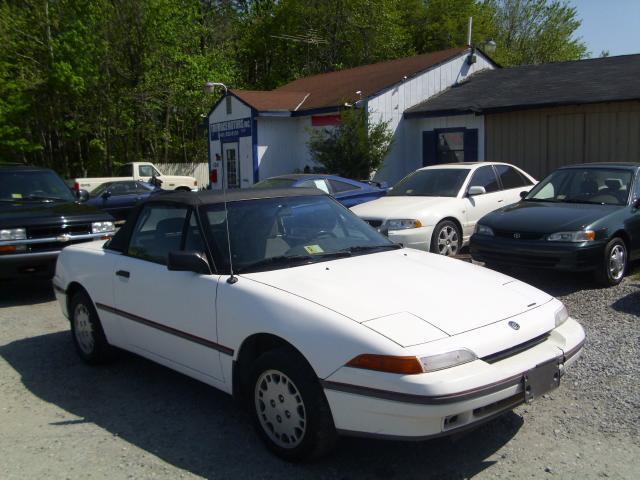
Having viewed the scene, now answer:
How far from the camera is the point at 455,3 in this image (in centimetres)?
3944

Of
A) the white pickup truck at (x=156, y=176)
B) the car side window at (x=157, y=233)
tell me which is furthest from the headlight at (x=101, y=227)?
the white pickup truck at (x=156, y=176)

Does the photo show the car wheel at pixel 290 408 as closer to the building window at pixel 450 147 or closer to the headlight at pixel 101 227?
the headlight at pixel 101 227

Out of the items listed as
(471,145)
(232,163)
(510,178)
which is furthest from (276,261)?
(232,163)

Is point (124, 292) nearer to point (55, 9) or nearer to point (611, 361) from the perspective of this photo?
point (611, 361)

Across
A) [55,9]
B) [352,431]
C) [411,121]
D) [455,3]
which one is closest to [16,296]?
[352,431]

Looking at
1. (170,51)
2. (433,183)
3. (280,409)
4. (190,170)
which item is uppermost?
(170,51)

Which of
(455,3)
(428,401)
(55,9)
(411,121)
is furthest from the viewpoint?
(455,3)

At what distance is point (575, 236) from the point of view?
284 inches

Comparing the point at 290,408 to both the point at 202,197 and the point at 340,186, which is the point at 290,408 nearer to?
the point at 202,197

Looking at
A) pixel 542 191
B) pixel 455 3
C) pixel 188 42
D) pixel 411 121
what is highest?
pixel 455 3

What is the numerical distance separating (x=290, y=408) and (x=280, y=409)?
0.29ft

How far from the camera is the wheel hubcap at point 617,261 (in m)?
7.45

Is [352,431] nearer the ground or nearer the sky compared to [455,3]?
nearer the ground

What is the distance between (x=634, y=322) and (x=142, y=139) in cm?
2901
